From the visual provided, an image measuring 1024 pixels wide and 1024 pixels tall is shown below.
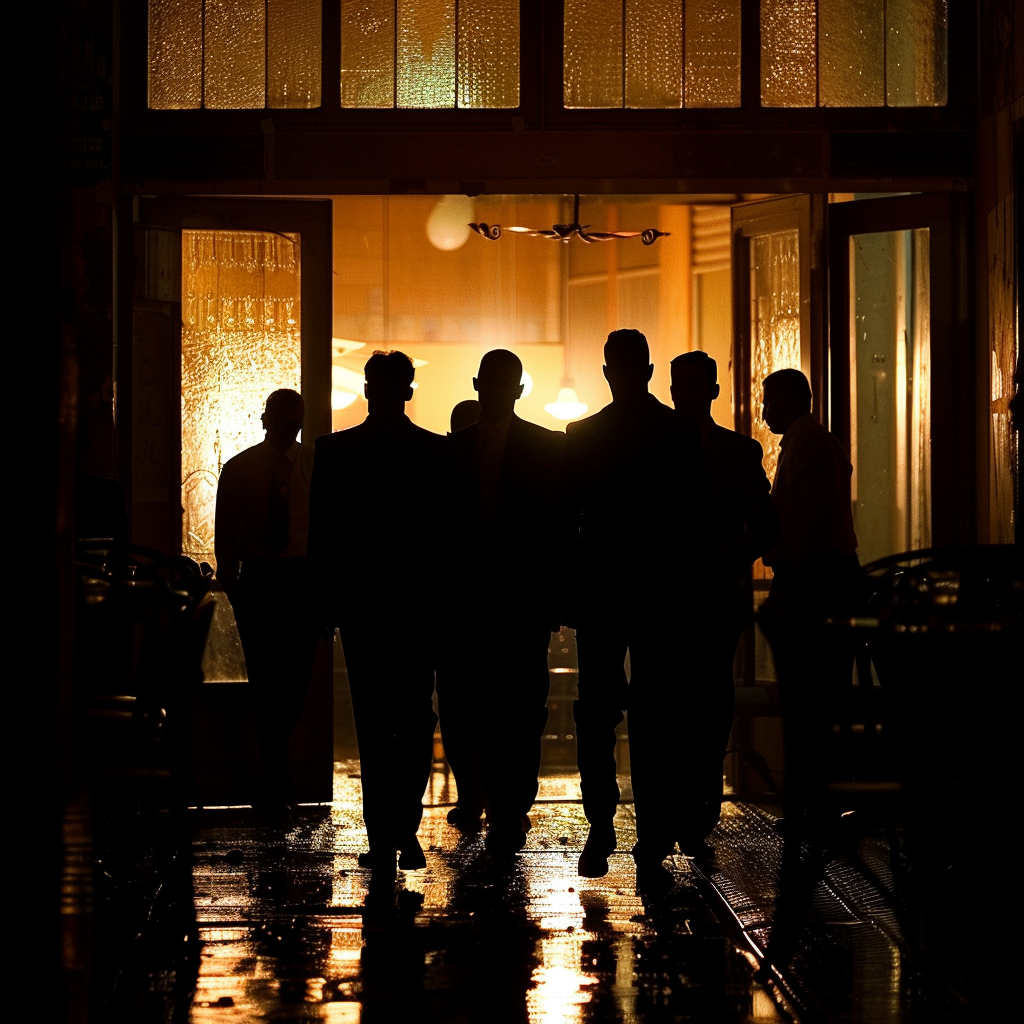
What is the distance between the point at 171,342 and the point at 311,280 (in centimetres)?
63

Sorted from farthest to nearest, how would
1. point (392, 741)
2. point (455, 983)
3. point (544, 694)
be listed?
point (544, 694), point (392, 741), point (455, 983)

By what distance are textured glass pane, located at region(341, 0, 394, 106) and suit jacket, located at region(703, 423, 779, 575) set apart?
7.27ft

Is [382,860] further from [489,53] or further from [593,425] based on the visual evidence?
[489,53]

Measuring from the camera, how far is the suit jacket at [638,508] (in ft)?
15.5

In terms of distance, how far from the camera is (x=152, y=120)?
21.2 feet

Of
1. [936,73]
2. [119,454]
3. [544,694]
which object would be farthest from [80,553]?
[936,73]

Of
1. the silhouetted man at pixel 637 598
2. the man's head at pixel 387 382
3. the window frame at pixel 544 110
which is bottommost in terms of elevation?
the silhouetted man at pixel 637 598

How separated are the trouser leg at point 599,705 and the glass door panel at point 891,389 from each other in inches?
91.4

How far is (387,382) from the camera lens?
496cm

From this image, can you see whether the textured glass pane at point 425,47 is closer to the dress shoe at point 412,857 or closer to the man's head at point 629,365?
the man's head at point 629,365

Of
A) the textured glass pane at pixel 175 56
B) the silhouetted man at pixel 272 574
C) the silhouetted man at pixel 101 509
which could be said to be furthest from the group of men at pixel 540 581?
the textured glass pane at pixel 175 56

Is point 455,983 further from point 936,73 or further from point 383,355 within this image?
point 936,73

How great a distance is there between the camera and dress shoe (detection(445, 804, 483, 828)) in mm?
5953

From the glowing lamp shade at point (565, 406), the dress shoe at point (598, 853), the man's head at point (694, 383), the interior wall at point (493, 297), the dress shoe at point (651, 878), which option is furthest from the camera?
the interior wall at point (493, 297)
